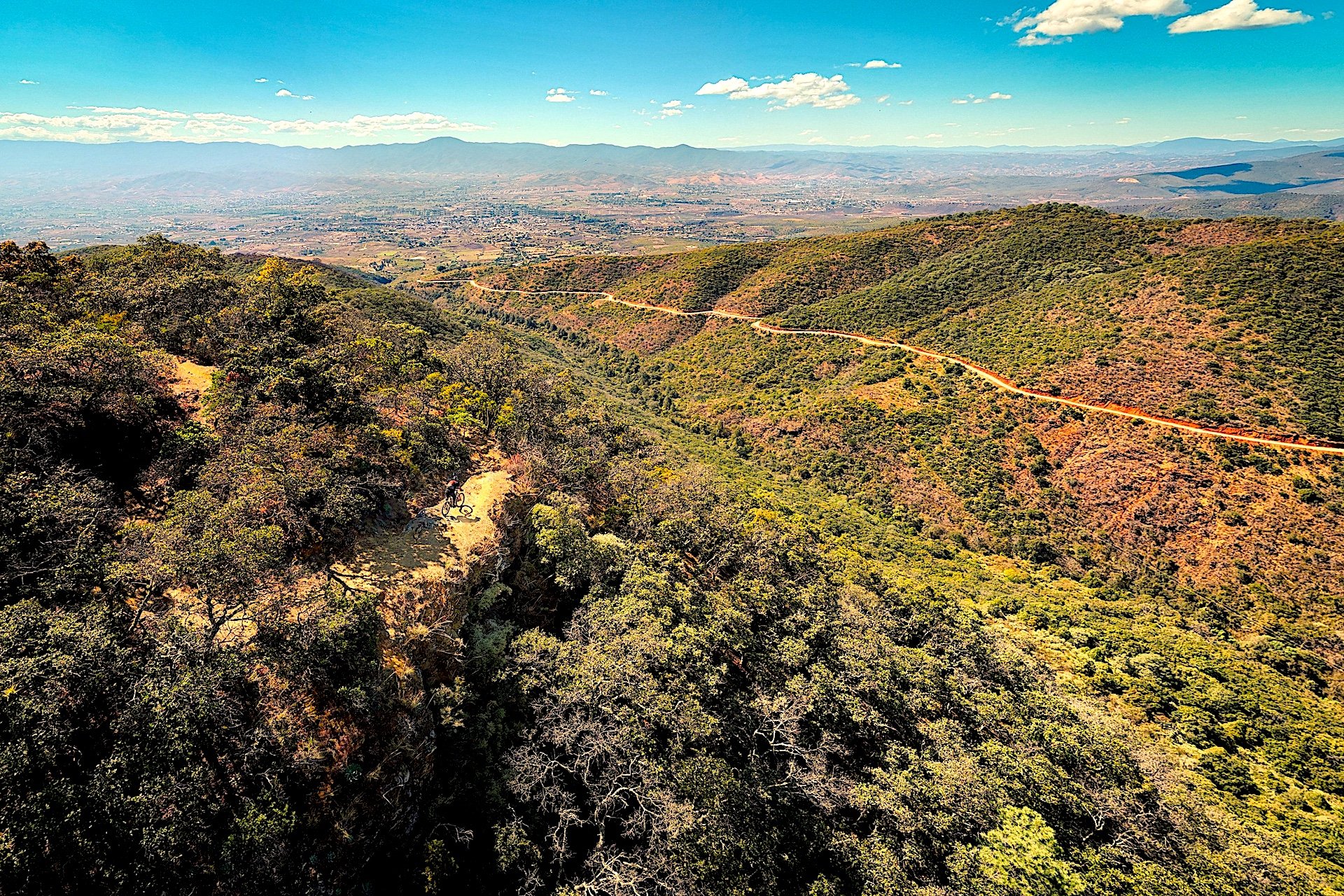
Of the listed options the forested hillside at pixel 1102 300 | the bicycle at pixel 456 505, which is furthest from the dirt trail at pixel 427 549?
the forested hillside at pixel 1102 300

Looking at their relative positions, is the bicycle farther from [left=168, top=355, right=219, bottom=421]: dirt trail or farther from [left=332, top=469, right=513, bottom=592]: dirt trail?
[left=168, top=355, right=219, bottom=421]: dirt trail

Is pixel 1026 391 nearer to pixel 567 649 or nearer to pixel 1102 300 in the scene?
pixel 1102 300

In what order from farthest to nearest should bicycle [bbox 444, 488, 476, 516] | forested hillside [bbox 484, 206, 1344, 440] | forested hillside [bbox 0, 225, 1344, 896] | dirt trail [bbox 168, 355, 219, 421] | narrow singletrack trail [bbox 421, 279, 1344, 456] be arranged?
forested hillside [bbox 484, 206, 1344, 440] < narrow singletrack trail [bbox 421, 279, 1344, 456] < dirt trail [bbox 168, 355, 219, 421] < bicycle [bbox 444, 488, 476, 516] < forested hillside [bbox 0, 225, 1344, 896]

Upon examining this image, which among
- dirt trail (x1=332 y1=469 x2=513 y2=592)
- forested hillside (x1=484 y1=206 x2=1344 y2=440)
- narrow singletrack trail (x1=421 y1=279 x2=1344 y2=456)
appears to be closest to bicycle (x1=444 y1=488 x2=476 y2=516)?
dirt trail (x1=332 y1=469 x2=513 y2=592)

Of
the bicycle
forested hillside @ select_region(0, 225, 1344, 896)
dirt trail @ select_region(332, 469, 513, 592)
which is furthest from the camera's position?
the bicycle

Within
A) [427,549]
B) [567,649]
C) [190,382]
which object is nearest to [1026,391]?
[567,649]

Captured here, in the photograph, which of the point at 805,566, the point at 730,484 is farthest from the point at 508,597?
the point at 730,484
